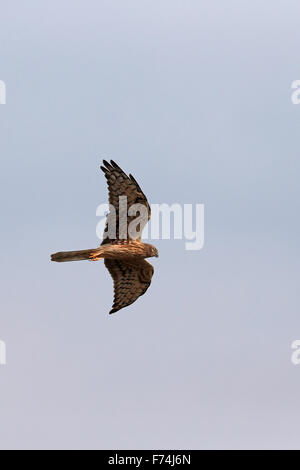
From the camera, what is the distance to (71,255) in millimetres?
20922

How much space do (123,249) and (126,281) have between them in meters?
1.35

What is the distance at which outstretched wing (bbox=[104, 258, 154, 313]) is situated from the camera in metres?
22.9

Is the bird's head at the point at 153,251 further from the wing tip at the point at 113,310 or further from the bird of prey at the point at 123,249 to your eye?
the wing tip at the point at 113,310

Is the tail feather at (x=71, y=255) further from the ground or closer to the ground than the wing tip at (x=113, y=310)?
further from the ground

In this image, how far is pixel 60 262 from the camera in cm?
2088

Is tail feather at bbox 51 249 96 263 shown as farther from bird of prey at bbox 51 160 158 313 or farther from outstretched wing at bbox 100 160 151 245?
outstretched wing at bbox 100 160 151 245

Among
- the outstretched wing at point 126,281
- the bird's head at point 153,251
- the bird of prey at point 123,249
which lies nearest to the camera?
the bird of prey at point 123,249

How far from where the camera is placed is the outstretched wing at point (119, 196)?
2159cm

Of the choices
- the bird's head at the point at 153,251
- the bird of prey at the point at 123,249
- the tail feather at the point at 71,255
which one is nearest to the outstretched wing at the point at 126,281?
the bird of prey at the point at 123,249

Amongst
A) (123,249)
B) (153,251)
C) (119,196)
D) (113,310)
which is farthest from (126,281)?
(119,196)

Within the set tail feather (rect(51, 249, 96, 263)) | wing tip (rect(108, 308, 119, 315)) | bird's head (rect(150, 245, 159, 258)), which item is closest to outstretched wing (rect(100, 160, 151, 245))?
bird's head (rect(150, 245, 159, 258))

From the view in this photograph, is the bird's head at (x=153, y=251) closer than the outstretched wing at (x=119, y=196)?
No

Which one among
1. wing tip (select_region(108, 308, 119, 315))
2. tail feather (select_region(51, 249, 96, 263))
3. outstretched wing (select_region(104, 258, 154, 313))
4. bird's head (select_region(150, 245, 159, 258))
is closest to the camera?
tail feather (select_region(51, 249, 96, 263))
